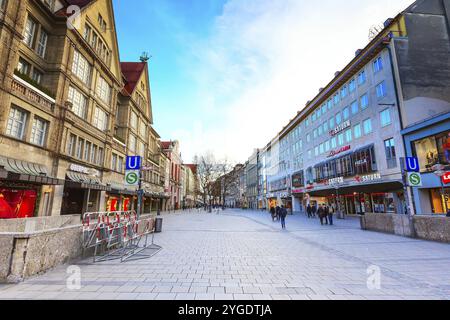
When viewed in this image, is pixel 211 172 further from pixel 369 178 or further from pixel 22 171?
pixel 22 171

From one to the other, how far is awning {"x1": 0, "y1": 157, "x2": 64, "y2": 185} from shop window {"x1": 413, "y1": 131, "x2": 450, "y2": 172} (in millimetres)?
30255

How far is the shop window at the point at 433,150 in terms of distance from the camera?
Result: 65.4 ft

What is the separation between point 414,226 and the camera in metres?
12.2

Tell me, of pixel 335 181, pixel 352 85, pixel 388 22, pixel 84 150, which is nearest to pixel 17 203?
pixel 84 150

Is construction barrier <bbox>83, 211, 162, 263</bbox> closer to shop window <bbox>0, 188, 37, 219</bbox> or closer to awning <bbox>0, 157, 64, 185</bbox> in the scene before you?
awning <bbox>0, 157, 64, 185</bbox>

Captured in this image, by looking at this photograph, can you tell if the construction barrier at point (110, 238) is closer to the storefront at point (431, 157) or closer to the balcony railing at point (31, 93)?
the balcony railing at point (31, 93)

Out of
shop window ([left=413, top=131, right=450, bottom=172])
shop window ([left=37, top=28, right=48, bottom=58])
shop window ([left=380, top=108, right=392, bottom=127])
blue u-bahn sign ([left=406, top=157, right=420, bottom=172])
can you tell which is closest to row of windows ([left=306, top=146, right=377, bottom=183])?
shop window ([left=380, top=108, right=392, bottom=127])

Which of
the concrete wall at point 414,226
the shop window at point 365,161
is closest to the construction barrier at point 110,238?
the concrete wall at point 414,226

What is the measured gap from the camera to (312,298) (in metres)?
4.43

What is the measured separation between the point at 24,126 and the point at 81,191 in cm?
874

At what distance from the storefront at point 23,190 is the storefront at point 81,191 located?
192 cm

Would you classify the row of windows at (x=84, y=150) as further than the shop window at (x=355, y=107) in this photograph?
No
